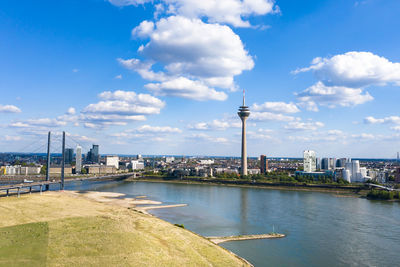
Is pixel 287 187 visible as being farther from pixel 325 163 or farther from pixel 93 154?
pixel 93 154

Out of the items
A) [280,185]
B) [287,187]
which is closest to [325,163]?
[280,185]

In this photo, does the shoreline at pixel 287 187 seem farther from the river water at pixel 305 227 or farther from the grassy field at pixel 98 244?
the grassy field at pixel 98 244

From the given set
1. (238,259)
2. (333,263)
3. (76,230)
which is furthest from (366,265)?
(76,230)

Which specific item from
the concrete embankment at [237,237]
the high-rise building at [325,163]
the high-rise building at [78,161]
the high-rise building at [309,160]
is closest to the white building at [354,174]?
the high-rise building at [309,160]

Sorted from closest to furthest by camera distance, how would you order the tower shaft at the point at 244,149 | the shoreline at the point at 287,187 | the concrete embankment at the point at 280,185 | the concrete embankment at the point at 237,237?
the concrete embankment at the point at 237,237 < the shoreline at the point at 287,187 < the concrete embankment at the point at 280,185 < the tower shaft at the point at 244,149

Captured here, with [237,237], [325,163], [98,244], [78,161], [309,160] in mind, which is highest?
[309,160]
